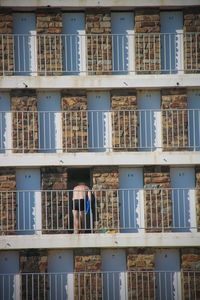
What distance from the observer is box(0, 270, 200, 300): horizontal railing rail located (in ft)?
60.0

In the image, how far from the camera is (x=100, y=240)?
59.4 ft

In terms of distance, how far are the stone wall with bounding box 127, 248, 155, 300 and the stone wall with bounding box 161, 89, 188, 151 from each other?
8.27 feet

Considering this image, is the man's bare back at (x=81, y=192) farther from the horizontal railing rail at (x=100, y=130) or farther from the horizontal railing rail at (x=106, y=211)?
the horizontal railing rail at (x=100, y=130)

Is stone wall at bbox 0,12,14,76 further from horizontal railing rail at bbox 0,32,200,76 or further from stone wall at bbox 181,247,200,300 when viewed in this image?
stone wall at bbox 181,247,200,300

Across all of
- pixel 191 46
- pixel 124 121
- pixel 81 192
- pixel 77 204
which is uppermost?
pixel 191 46

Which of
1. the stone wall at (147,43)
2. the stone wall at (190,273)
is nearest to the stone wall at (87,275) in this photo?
the stone wall at (190,273)

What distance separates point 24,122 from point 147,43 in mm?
3460

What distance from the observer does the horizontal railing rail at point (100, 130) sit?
1864 cm

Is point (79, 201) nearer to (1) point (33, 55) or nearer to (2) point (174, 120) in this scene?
(2) point (174, 120)

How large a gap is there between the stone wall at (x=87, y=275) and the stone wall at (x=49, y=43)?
169 inches

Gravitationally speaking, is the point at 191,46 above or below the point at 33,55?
above

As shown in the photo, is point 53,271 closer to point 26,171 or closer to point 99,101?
point 26,171

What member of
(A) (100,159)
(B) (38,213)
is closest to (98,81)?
(A) (100,159)

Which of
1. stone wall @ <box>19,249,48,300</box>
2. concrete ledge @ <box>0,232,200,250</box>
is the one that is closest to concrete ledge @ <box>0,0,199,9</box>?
concrete ledge @ <box>0,232,200,250</box>
